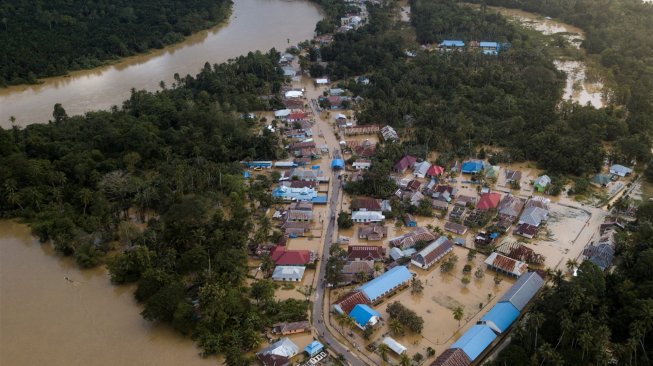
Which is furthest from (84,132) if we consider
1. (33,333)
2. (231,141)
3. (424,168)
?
(424,168)

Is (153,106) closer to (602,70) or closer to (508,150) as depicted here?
(508,150)

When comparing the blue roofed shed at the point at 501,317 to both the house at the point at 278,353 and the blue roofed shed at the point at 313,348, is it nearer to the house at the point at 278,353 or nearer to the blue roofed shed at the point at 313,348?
the blue roofed shed at the point at 313,348

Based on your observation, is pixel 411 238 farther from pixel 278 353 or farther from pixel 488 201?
pixel 278 353

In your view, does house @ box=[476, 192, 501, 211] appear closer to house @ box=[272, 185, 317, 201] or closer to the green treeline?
the green treeline

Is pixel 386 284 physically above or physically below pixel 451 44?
below

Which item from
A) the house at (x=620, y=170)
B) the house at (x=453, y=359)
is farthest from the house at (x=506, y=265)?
the house at (x=620, y=170)

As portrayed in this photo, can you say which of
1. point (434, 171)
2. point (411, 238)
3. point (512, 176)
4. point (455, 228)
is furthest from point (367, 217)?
point (512, 176)

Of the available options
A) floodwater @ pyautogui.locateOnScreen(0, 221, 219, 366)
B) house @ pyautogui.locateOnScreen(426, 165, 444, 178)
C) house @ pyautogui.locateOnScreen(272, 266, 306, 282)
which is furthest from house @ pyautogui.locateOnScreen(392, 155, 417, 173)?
floodwater @ pyautogui.locateOnScreen(0, 221, 219, 366)
